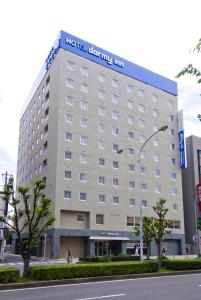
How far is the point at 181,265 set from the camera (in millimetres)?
23609

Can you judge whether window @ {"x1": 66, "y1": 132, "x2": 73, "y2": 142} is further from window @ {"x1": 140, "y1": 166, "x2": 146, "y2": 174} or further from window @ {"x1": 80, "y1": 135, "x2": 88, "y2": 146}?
window @ {"x1": 140, "y1": 166, "x2": 146, "y2": 174}

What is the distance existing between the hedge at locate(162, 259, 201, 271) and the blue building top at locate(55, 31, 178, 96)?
38492 mm

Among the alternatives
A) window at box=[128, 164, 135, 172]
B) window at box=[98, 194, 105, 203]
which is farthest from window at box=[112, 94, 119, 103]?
window at box=[98, 194, 105, 203]

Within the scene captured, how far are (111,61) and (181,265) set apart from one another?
4144 centimetres

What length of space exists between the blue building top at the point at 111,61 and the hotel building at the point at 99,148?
0.50 ft

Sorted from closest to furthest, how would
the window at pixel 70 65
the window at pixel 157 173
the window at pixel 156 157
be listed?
1. the window at pixel 70 65
2. the window at pixel 157 173
3. the window at pixel 156 157

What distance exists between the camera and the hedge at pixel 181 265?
77.2 feet

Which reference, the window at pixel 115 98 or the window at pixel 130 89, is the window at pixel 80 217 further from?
the window at pixel 130 89

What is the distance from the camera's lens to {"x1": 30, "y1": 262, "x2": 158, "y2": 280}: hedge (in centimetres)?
1736

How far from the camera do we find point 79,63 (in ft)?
180

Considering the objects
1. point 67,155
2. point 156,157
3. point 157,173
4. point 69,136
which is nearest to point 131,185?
point 157,173

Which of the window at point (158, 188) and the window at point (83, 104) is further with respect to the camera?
the window at point (158, 188)

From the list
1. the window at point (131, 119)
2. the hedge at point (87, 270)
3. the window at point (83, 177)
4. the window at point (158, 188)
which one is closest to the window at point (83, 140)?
the window at point (83, 177)

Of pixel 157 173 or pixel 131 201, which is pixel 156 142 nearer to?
pixel 157 173
